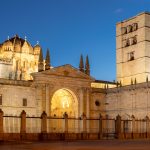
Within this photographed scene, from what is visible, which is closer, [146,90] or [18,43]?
[146,90]

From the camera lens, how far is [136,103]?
173 feet

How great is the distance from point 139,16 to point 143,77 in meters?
9.84

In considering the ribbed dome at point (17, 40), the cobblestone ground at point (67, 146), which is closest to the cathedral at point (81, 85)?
the ribbed dome at point (17, 40)

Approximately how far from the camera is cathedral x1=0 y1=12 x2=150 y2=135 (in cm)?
5019

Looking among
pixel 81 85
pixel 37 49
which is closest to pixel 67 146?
pixel 81 85

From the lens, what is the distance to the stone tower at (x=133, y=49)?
200ft

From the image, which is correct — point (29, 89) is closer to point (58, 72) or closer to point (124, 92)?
point (58, 72)

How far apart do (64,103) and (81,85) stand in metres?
3.54

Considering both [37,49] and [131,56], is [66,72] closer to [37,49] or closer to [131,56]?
[131,56]

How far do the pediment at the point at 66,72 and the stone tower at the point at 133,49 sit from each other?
9.48 meters

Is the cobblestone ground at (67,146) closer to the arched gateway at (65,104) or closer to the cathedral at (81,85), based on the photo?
the cathedral at (81,85)

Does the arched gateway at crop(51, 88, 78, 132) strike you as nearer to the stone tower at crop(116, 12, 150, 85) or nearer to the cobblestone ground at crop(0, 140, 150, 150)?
the stone tower at crop(116, 12, 150, 85)

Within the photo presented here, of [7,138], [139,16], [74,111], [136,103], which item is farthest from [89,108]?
[7,138]

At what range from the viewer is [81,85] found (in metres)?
55.1
